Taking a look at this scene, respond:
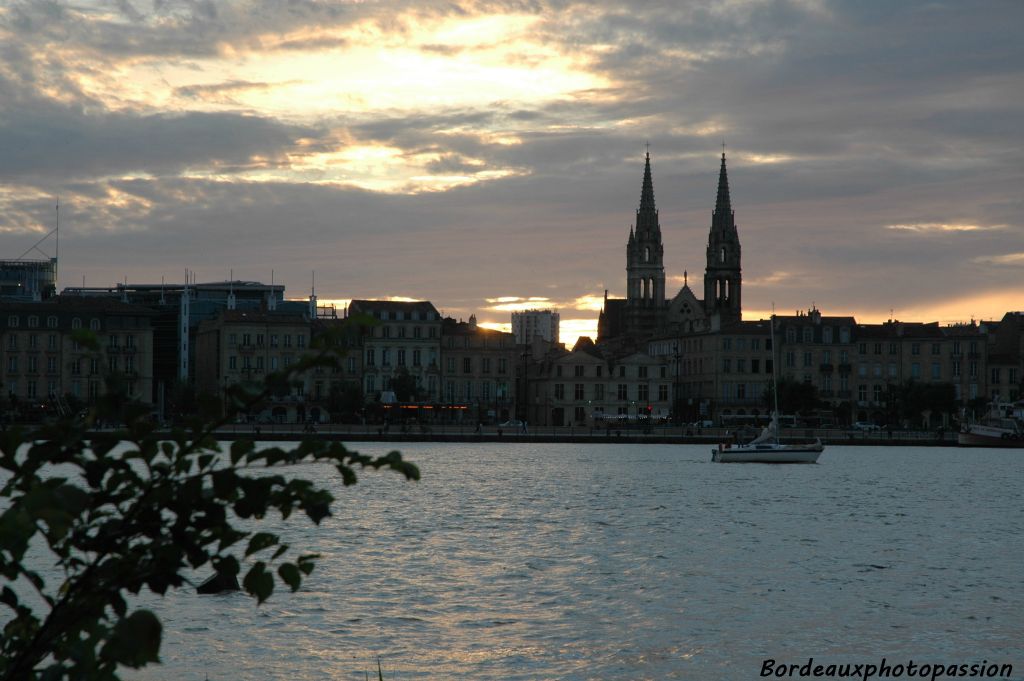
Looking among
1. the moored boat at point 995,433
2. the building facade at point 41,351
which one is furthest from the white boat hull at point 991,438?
the building facade at point 41,351

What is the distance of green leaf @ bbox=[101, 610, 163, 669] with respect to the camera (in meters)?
5.14

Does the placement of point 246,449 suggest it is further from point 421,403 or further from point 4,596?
point 421,403

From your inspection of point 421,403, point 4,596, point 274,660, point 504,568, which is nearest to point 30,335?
point 421,403

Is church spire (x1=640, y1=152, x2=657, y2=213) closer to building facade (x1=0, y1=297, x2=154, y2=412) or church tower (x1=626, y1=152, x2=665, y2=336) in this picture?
church tower (x1=626, y1=152, x2=665, y2=336)

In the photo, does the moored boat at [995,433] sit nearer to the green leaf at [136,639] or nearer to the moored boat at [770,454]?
the moored boat at [770,454]

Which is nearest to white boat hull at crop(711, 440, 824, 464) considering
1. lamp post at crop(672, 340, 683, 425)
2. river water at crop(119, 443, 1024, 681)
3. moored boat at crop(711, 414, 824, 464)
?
moored boat at crop(711, 414, 824, 464)

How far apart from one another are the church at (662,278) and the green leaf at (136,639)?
16706 cm

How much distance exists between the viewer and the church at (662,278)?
7028 inches

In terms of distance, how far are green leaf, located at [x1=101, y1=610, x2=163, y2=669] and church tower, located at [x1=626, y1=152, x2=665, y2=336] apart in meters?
178

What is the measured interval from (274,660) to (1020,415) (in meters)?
120

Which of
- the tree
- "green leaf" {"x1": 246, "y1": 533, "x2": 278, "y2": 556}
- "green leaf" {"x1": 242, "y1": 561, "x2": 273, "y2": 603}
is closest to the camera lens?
the tree

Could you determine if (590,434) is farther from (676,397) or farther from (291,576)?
(291,576)

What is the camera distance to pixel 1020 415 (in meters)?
129

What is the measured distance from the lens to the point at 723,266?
17862cm
